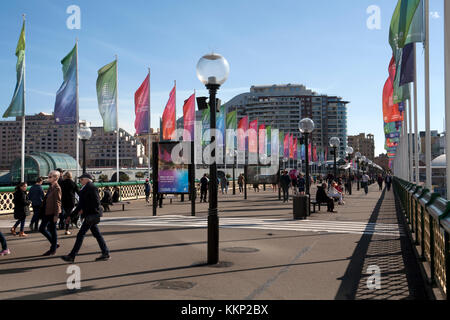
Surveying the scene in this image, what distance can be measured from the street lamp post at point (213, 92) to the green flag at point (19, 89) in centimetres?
1583

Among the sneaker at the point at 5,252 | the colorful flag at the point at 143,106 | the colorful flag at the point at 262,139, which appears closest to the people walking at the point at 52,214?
the sneaker at the point at 5,252

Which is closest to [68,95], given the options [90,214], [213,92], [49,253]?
[49,253]

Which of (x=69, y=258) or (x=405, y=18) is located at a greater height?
(x=405, y=18)

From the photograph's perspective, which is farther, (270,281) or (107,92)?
(107,92)

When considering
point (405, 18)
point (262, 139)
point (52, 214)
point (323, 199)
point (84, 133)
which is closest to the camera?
point (52, 214)

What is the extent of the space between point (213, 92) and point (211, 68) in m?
0.47

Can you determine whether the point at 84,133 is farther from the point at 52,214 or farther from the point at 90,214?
the point at 90,214

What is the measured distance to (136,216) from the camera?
17328 mm

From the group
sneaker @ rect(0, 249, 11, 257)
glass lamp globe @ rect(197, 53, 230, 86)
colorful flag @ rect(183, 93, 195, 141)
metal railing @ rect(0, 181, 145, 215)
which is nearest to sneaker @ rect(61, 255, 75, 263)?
sneaker @ rect(0, 249, 11, 257)

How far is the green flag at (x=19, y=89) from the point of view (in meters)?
20.8

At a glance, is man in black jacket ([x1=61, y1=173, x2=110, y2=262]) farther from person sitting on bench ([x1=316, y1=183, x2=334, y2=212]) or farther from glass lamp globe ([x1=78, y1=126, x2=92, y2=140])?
glass lamp globe ([x1=78, y1=126, x2=92, y2=140])

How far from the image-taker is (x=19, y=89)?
832 inches
